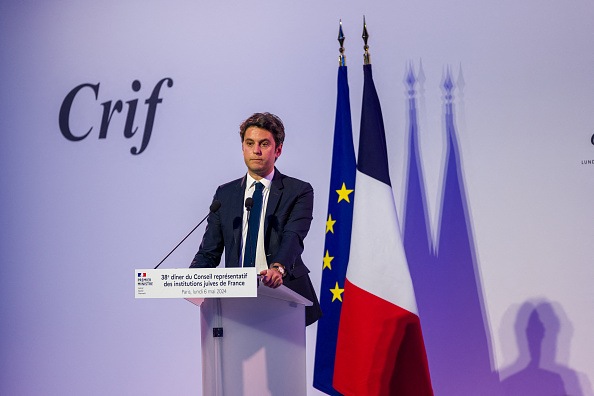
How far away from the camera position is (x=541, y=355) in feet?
11.7

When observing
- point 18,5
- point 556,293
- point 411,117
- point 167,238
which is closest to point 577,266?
point 556,293

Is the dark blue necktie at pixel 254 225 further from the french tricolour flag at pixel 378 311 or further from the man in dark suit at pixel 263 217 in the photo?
the french tricolour flag at pixel 378 311

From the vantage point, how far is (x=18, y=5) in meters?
4.46

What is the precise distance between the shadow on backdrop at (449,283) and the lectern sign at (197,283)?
6.21 ft

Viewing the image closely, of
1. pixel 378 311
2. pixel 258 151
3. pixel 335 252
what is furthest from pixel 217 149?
pixel 378 311

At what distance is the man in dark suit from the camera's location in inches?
106

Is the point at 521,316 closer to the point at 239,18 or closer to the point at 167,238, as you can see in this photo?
the point at 167,238

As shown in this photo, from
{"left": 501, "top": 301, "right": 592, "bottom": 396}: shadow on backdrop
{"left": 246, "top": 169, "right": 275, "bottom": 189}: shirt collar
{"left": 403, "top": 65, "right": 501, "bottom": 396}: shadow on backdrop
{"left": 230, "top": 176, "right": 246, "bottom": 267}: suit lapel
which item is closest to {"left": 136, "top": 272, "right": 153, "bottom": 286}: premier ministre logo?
{"left": 230, "top": 176, "right": 246, "bottom": 267}: suit lapel

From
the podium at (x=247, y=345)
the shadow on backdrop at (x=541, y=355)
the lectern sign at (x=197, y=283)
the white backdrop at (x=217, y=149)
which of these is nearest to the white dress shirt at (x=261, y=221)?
the podium at (x=247, y=345)

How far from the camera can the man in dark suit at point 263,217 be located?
106 inches

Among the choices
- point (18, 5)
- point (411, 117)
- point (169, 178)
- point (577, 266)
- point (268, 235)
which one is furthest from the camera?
point (18, 5)

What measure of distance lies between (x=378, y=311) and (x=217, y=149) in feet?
5.31

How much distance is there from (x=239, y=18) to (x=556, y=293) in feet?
8.64

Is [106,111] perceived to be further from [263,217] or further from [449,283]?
[449,283]
